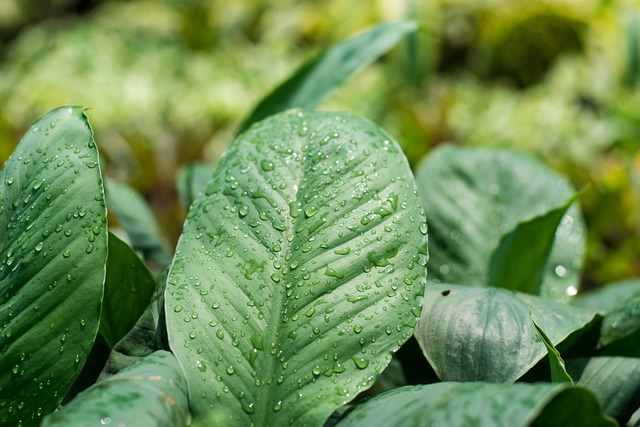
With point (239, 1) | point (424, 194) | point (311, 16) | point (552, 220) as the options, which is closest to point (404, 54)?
point (311, 16)

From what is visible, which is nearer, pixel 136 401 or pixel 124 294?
pixel 136 401

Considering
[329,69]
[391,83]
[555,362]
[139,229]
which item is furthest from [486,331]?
[391,83]

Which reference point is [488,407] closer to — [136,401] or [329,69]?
[136,401]

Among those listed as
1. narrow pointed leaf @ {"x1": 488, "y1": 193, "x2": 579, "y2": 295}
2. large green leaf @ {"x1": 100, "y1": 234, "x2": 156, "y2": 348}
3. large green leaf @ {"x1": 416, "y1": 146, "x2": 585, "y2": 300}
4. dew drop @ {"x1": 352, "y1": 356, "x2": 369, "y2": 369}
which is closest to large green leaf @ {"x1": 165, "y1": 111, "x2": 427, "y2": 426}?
dew drop @ {"x1": 352, "y1": 356, "x2": 369, "y2": 369}

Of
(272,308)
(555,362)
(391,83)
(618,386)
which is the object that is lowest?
(391,83)

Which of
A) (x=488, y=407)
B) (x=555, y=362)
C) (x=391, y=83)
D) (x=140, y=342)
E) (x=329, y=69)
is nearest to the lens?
(x=488, y=407)

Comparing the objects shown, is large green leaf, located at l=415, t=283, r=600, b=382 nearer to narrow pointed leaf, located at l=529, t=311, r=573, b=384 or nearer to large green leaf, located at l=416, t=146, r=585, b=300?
narrow pointed leaf, located at l=529, t=311, r=573, b=384

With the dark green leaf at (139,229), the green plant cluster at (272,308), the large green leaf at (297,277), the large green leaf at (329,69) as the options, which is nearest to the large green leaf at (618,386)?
the green plant cluster at (272,308)
